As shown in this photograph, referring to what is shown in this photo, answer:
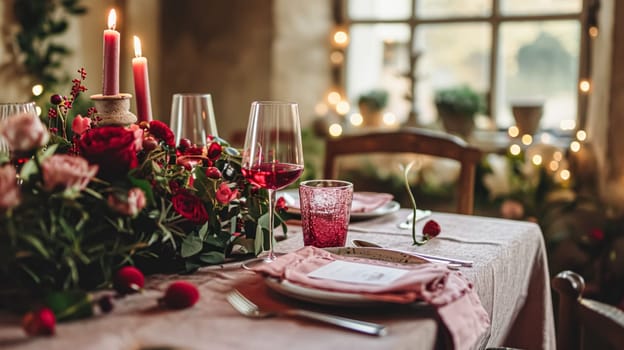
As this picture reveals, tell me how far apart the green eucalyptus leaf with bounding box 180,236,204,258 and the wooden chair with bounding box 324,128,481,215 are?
0.97m

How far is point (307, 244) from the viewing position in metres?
1.27

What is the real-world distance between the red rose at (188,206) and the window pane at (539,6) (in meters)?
2.09

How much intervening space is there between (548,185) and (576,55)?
57 cm

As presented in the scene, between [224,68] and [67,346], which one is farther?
[224,68]

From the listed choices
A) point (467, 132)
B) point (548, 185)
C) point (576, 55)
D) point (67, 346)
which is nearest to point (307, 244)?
point (67, 346)

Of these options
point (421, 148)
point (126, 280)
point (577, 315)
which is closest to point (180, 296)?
point (126, 280)

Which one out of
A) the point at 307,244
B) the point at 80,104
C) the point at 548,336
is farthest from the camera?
the point at 80,104

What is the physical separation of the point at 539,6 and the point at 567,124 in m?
0.46

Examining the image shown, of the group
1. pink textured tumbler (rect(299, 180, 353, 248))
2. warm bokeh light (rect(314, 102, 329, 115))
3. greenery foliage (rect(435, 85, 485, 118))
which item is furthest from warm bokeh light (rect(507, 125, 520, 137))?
pink textured tumbler (rect(299, 180, 353, 248))

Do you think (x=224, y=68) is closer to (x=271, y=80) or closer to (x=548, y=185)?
(x=271, y=80)

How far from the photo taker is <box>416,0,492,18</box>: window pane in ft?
9.48

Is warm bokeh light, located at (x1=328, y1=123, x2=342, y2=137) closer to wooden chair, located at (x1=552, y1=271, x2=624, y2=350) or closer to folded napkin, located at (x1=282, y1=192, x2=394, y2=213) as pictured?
folded napkin, located at (x1=282, y1=192, x2=394, y2=213)

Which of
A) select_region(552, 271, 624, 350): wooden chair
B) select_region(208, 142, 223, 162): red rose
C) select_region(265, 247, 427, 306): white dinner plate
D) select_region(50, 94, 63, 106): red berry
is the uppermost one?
select_region(50, 94, 63, 106): red berry

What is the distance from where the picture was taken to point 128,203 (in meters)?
0.95
